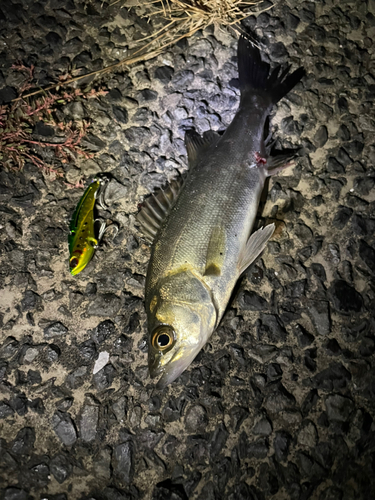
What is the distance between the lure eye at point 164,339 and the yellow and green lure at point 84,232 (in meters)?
1.12

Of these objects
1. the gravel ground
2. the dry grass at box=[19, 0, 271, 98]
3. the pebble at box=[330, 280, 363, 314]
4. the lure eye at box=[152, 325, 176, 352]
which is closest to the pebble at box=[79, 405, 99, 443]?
the gravel ground

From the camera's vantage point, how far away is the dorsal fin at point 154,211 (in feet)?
10.2

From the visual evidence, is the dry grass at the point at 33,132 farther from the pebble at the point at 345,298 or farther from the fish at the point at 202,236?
the pebble at the point at 345,298

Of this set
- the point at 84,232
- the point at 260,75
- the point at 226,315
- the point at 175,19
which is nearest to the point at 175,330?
the point at 226,315

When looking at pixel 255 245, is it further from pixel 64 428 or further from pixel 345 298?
pixel 64 428

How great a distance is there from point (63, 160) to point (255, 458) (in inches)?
136

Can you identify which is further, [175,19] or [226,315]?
[175,19]

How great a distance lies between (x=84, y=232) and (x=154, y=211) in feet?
2.35

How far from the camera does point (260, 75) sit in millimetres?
3641

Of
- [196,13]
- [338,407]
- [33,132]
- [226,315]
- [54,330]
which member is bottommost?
[54,330]

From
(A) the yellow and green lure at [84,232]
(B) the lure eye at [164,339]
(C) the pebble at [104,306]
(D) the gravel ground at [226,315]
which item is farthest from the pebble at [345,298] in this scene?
(A) the yellow and green lure at [84,232]

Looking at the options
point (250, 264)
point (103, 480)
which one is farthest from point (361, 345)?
point (103, 480)

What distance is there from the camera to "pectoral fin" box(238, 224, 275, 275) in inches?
115

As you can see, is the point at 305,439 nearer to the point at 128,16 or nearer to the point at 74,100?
the point at 74,100
